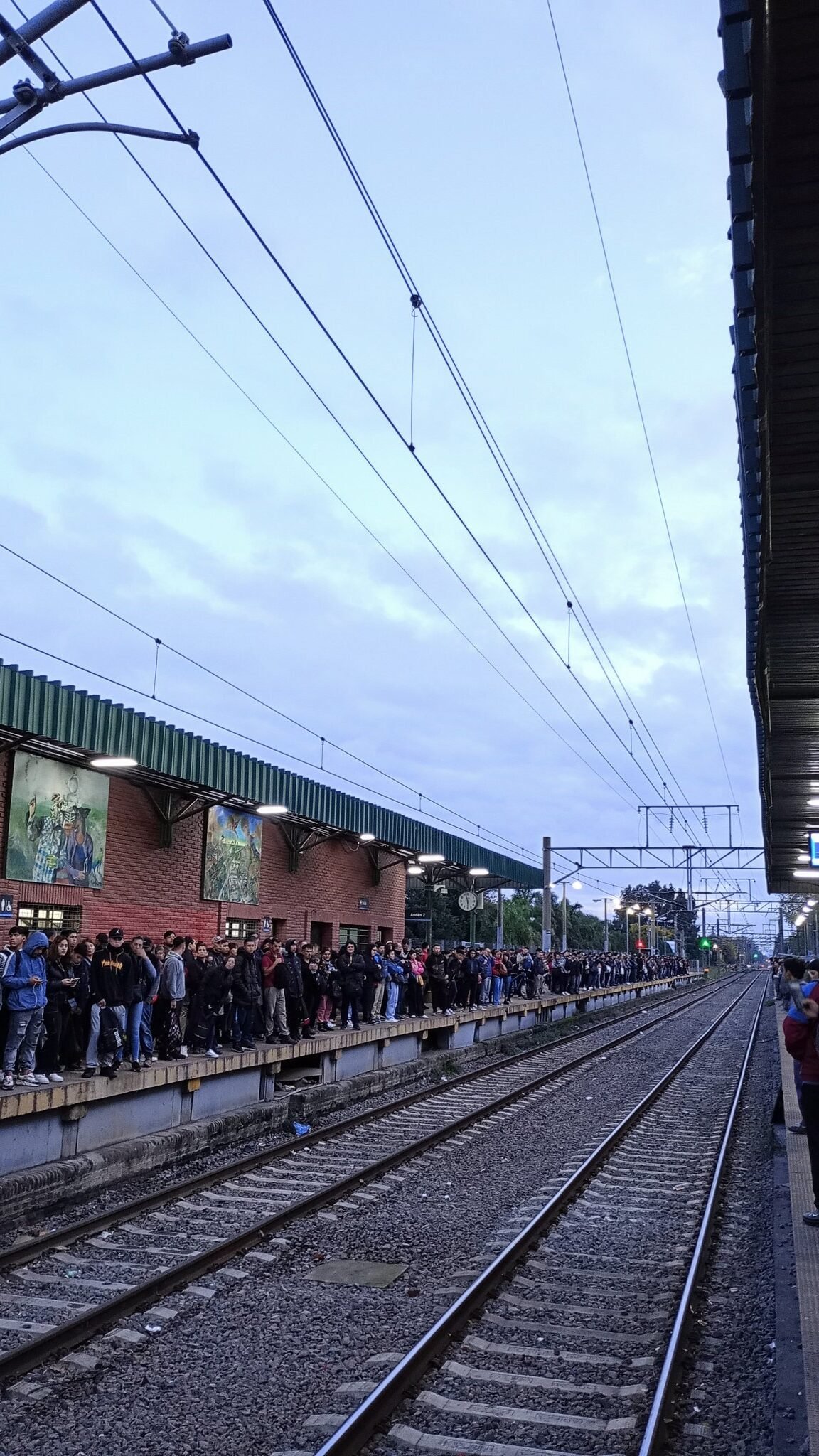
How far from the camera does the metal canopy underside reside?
4188 mm

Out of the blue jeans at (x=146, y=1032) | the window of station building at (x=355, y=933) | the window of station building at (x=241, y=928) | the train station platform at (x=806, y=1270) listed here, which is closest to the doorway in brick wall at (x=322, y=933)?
the window of station building at (x=355, y=933)

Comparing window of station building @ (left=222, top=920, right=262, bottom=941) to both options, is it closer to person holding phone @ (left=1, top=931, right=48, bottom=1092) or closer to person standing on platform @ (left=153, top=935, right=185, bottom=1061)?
person standing on platform @ (left=153, top=935, right=185, bottom=1061)

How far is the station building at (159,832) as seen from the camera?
15133 mm

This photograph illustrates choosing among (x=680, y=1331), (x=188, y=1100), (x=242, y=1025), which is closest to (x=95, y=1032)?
(x=188, y=1100)

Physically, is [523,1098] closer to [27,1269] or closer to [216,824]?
[216,824]

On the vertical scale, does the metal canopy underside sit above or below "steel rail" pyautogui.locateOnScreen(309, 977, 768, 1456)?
above

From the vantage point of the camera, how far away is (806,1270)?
7320 mm

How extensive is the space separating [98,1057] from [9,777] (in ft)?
14.5

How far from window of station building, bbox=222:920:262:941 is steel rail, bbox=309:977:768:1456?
10.9 m

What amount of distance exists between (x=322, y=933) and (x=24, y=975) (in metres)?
15.5

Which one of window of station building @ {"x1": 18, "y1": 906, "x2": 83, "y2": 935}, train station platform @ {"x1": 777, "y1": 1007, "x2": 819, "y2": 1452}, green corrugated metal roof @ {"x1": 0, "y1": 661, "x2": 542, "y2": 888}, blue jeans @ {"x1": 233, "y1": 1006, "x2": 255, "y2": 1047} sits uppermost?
green corrugated metal roof @ {"x1": 0, "y1": 661, "x2": 542, "y2": 888}

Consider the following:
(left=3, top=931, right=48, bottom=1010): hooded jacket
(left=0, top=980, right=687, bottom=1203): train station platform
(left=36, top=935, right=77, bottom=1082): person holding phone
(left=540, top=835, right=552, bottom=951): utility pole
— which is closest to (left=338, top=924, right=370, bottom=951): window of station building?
(left=0, top=980, right=687, bottom=1203): train station platform

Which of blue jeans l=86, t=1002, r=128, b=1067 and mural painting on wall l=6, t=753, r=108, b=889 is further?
mural painting on wall l=6, t=753, r=108, b=889

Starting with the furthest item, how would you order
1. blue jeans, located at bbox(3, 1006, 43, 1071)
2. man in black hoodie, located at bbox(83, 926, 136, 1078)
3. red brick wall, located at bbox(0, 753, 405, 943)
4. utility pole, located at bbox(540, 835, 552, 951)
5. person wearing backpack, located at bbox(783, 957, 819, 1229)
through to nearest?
utility pole, located at bbox(540, 835, 552, 951) < red brick wall, located at bbox(0, 753, 405, 943) < man in black hoodie, located at bbox(83, 926, 136, 1078) < blue jeans, located at bbox(3, 1006, 43, 1071) < person wearing backpack, located at bbox(783, 957, 819, 1229)
